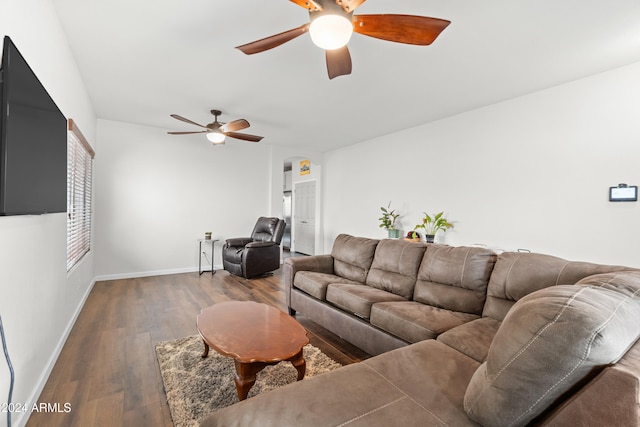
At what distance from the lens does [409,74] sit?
2959 mm

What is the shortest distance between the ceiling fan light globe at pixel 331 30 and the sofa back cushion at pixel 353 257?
6.91 ft

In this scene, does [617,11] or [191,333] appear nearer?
[617,11]

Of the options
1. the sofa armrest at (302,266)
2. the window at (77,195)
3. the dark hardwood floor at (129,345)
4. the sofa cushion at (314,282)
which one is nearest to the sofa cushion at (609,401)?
the dark hardwood floor at (129,345)

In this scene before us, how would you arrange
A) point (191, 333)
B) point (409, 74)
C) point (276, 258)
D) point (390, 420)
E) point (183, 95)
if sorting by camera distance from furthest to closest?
point (276, 258)
point (183, 95)
point (409, 74)
point (191, 333)
point (390, 420)

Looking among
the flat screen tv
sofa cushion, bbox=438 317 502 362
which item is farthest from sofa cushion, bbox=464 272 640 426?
the flat screen tv

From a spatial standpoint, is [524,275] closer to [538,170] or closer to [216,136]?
[538,170]

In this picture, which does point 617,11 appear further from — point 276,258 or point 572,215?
point 276,258

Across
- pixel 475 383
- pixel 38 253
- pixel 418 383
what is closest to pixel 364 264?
pixel 418 383

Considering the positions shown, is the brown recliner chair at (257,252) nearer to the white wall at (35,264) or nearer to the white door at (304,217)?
the white door at (304,217)

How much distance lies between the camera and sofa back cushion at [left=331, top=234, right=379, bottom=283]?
3.10 metres

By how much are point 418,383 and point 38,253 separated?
2444 millimetres

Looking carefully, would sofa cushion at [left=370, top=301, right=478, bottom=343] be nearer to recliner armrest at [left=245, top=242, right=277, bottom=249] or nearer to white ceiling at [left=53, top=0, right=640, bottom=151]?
white ceiling at [left=53, top=0, right=640, bottom=151]

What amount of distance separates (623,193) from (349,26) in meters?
3.15

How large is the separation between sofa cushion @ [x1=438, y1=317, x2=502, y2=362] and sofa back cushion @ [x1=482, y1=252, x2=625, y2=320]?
0.54 ft
